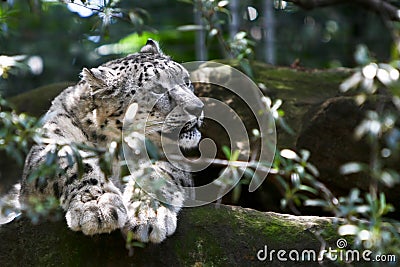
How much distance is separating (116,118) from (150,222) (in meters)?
0.82

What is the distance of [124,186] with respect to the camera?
3186mm

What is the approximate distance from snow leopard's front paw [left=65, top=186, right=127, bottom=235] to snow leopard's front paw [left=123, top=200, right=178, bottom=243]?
0.13 feet

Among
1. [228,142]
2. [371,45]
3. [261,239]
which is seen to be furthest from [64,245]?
[371,45]

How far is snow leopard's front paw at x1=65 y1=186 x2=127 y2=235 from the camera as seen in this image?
8.38ft

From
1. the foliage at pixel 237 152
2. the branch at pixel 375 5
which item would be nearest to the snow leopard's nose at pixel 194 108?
the foliage at pixel 237 152

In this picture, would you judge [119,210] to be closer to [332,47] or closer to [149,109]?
[149,109]

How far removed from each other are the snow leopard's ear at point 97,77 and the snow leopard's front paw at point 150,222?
79cm

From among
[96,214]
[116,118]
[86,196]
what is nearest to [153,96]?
[116,118]

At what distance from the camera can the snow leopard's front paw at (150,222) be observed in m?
2.61

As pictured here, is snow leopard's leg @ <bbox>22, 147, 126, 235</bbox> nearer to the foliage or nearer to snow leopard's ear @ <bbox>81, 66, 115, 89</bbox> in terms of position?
the foliage

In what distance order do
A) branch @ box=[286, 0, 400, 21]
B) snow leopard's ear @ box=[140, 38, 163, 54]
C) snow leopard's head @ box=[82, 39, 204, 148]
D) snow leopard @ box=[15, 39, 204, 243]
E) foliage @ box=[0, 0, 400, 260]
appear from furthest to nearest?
branch @ box=[286, 0, 400, 21], snow leopard's ear @ box=[140, 38, 163, 54], snow leopard's head @ box=[82, 39, 204, 148], snow leopard @ box=[15, 39, 204, 243], foliage @ box=[0, 0, 400, 260]

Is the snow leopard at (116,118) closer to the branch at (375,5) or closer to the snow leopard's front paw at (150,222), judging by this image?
the snow leopard's front paw at (150,222)


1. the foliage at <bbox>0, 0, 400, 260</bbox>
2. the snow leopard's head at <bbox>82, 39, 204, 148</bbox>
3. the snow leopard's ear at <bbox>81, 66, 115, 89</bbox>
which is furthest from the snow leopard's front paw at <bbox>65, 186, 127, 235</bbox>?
the snow leopard's ear at <bbox>81, 66, 115, 89</bbox>

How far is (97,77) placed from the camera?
332 cm
